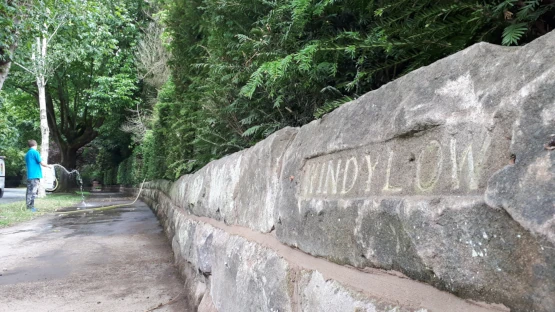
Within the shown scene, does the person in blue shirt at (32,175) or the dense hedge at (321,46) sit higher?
the dense hedge at (321,46)

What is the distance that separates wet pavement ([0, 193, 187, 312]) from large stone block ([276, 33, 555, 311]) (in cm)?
257

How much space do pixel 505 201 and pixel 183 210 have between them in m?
4.44

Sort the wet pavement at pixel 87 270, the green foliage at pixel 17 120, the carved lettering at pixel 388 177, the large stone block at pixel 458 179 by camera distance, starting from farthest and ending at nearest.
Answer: the green foliage at pixel 17 120, the wet pavement at pixel 87 270, the carved lettering at pixel 388 177, the large stone block at pixel 458 179

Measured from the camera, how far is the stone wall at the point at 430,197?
2.31 feet

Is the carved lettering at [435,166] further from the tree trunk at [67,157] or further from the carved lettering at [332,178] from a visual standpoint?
the tree trunk at [67,157]

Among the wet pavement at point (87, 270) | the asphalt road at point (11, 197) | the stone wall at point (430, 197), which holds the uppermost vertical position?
the stone wall at point (430, 197)

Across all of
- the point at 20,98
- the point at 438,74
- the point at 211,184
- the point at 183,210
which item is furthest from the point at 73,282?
the point at 20,98

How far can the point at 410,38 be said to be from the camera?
4.58ft

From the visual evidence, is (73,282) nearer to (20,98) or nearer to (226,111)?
(226,111)

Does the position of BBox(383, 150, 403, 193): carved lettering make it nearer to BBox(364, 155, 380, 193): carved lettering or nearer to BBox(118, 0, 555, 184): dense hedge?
BBox(364, 155, 380, 193): carved lettering

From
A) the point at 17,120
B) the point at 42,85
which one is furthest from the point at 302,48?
the point at 17,120

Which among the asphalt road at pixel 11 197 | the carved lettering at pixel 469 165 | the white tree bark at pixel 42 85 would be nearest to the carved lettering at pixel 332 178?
the carved lettering at pixel 469 165

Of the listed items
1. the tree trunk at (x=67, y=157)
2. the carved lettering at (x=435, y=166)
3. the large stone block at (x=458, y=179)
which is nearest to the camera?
the large stone block at (x=458, y=179)

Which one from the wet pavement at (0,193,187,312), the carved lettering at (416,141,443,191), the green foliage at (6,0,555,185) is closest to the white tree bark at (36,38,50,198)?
the green foliage at (6,0,555,185)
